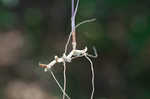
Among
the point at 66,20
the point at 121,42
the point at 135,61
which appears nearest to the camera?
the point at 135,61

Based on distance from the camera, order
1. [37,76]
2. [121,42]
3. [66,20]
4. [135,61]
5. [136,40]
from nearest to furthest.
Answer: [136,40] < [135,61] < [121,42] < [37,76] < [66,20]

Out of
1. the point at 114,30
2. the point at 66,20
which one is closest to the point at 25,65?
the point at 66,20

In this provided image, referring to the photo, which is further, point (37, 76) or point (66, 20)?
point (66, 20)

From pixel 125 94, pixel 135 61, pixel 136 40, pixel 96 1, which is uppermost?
pixel 96 1

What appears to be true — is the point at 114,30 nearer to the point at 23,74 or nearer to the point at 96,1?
the point at 96,1

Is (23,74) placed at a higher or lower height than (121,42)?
lower

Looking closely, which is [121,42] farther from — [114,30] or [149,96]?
[149,96]
